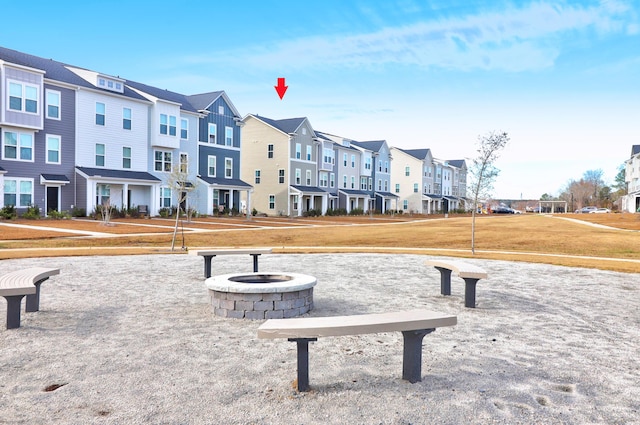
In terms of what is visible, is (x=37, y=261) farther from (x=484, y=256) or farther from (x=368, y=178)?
(x=368, y=178)

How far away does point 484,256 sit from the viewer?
1616cm

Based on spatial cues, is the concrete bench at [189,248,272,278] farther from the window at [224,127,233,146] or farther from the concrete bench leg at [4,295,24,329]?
the window at [224,127,233,146]

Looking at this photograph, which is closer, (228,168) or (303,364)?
(303,364)

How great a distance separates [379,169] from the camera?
68688 mm

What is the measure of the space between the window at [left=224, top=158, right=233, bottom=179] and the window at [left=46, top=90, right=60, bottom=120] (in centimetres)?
1589

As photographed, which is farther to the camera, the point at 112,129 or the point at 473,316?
the point at 112,129

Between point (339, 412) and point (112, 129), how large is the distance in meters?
34.7

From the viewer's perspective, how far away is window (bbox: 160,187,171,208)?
38.0 metres

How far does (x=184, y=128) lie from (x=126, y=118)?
5.90 meters

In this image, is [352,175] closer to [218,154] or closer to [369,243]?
[218,154]

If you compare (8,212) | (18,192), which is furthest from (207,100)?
(8,212)

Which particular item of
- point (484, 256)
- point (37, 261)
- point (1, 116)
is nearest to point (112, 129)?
point (1, 116)

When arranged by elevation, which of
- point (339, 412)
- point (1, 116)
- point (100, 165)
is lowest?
point (339, 412)

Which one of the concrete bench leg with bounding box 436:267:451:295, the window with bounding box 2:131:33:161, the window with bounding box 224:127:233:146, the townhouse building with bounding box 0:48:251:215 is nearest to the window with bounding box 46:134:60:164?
the townhouse building with bounding box 0:48:251:215
